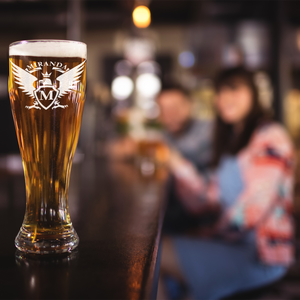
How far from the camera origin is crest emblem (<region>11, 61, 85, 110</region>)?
0.42 meters

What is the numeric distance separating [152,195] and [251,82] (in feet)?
3.90

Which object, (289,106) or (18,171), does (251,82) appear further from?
(289,106)

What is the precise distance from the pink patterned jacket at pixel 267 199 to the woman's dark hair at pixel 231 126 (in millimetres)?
123

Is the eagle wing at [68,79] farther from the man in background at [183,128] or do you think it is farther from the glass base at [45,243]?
the man in background at [183,128]

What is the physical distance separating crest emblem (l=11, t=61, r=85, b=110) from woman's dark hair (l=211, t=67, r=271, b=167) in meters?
1.39

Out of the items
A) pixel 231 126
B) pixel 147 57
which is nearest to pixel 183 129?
pixel 231 126

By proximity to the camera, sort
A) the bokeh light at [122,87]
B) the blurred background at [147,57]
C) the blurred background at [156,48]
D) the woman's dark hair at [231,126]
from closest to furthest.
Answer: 1. the woman's dark hair at [231,126]
2. the blurred background at [147,57]
3. the blurred background at [156,48]
4. the bokeh light at [122,87]

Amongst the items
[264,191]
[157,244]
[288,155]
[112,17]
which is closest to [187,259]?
[264,191]

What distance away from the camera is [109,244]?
0.45 metres

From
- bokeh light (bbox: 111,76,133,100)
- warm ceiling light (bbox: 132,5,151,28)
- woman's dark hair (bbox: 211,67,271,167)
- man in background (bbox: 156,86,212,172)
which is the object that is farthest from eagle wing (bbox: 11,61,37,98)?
bokeh light (bbox: 111,76,133,100)

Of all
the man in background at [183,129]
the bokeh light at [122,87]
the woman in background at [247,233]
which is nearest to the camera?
the woman in background at [247,233]

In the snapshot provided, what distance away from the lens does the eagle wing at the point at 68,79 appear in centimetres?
42

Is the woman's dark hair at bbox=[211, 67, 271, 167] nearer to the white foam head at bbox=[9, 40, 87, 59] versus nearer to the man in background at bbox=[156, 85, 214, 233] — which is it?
the man in background at bbox=[156, 85, 214, 233]

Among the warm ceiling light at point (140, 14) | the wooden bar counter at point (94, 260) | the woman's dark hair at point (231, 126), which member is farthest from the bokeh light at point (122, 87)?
the wooden bar counter at point (94, 260)
